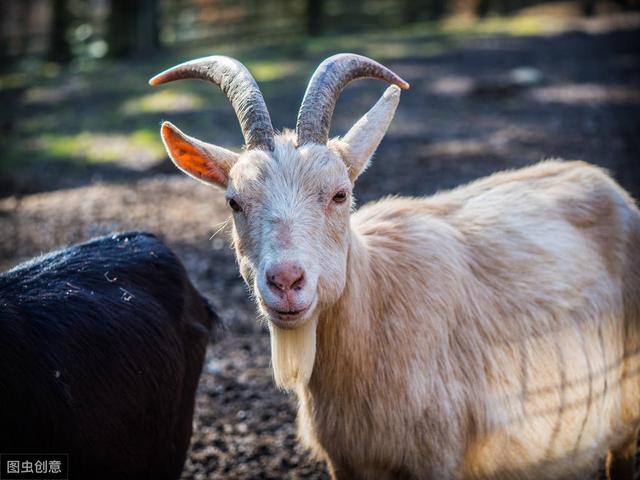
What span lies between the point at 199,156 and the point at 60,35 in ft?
59.3

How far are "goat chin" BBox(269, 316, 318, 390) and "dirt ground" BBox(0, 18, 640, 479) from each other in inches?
63.4

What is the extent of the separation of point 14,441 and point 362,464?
6.05 ft

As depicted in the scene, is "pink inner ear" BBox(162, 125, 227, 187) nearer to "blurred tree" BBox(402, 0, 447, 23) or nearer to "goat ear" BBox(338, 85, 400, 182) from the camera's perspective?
"goat ear" BBox(338, 85, 400, 182)

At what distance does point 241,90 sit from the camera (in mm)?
3707

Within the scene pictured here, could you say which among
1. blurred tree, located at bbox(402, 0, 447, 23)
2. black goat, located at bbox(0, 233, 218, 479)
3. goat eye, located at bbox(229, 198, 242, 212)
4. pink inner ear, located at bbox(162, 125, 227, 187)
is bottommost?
black goat, located at bbox(0, 233, 218, 479)

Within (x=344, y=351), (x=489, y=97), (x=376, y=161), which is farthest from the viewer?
(x=489, y=97)

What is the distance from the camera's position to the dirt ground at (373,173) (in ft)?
17.3

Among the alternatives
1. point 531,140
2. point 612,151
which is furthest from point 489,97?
point 612,151

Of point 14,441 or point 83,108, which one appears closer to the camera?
point 14,441

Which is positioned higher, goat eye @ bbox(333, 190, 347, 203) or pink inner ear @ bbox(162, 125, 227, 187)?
pink inner ear @ bbox(162, 125, 227, 187)

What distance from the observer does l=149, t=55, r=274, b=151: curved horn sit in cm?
362

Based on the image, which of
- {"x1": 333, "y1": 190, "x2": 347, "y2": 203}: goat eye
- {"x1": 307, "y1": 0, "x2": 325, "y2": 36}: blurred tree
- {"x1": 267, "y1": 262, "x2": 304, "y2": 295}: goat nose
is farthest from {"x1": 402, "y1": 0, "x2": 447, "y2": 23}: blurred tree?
{"x1": 267, "y1": 262, "x2": 304, "y2": 295}: goat nose

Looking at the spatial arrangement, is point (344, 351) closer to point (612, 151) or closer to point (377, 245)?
Result: point (377, 245)

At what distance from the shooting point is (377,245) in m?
3.92
